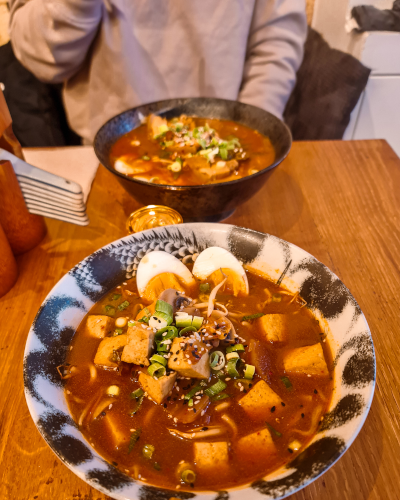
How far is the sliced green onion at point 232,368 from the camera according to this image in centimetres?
125

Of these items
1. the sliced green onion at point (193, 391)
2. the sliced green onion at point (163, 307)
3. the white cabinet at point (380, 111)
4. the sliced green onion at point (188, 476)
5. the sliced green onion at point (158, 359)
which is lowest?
the white cabinet at point (380, 111)

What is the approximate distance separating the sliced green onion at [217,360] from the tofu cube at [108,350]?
315 mm

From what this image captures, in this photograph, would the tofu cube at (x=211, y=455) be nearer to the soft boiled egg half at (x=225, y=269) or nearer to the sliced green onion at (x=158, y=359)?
the sliced green onion at (x=158, y=359)

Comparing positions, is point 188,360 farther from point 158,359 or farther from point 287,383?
point 287,383

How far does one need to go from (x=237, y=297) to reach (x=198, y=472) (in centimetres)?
69

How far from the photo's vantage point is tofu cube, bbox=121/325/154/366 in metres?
1.22

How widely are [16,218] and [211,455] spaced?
1395 millimetres

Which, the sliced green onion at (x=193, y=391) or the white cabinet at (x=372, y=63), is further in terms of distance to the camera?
the white cabinet at (x=372, y=63)

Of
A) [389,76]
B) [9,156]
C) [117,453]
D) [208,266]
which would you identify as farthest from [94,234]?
[389,76]

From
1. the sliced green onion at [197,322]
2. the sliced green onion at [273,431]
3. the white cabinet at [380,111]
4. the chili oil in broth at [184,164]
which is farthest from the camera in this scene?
the white cabinet at [380,111]

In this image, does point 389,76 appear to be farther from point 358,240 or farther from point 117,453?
point 117,453

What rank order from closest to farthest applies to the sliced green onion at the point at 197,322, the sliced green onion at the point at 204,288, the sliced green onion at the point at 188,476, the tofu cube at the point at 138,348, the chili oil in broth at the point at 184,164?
1. the sliced green onion at the point at 188,476
2. the tofu cube at the point at 138,348
3. the sliced green onion at the point at 197,322
4. the sliced green onion at the point at 204,288
5. the chili oil in broth at the point at 184,164

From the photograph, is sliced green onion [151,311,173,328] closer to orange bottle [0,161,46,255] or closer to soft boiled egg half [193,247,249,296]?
soft boiled egg half [193,247,249,296]

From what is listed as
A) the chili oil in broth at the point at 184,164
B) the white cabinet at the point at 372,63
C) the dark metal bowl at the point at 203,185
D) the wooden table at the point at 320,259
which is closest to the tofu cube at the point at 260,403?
the wooden table at the point at 320,259
